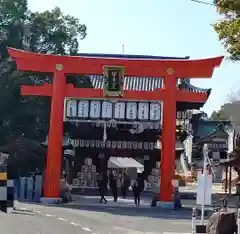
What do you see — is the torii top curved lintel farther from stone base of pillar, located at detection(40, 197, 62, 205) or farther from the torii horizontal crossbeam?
stone base of pillar, located at detection(40, 197, 62, 205)

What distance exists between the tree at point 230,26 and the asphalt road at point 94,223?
6.36m

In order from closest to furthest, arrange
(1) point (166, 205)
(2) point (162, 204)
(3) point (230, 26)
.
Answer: (3) point (230, 26) → (1) point (166, 205) → (2) point (162, 204)

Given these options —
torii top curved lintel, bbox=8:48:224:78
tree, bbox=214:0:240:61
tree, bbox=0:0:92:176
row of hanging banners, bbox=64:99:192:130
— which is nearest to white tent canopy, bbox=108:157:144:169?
tree, bbox=0:0:92:176

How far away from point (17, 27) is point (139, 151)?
41.8 ft

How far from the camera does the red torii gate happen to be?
103 feet

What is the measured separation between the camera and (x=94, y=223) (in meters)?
21.4

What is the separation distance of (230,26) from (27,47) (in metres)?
27.3

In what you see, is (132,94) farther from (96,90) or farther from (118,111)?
(96,90)

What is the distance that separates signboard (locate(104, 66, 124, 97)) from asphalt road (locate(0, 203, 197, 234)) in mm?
6794

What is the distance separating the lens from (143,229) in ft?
67.2

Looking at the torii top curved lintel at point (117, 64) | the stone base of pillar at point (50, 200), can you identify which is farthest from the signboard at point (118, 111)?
the stone base of pillar at point (50, 200)

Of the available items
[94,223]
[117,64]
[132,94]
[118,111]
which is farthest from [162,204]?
[94,223]

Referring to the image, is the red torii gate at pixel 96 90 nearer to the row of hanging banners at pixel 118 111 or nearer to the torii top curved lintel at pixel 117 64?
the torii top curved lintel at pixel 117 64

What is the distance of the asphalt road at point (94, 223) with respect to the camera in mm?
17672
